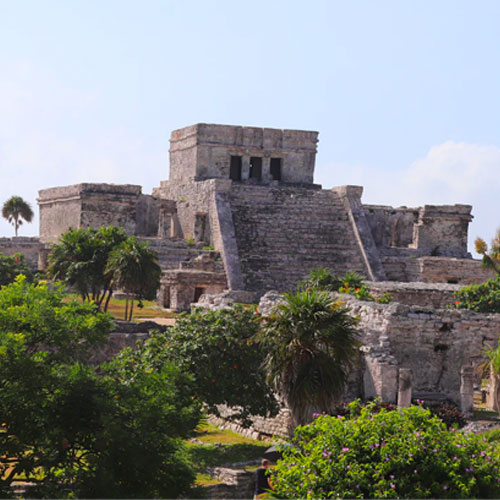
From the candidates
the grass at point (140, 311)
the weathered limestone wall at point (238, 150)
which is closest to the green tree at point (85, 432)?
the grass at point (140, 311)

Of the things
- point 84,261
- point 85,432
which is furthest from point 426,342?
point 84,261

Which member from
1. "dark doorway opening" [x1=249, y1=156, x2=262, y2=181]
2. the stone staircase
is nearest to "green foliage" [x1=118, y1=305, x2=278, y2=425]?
the stone staircase

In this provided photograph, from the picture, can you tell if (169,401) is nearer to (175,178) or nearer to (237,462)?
(237,462)

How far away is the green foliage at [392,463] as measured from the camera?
1241 cm

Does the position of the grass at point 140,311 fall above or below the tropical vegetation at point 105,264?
below

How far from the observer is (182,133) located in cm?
4303

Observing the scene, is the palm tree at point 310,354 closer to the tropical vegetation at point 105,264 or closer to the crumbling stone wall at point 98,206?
the tropical vegetation at point 105,264

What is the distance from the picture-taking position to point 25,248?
37.4 metres

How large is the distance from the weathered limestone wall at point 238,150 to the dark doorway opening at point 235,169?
466mm

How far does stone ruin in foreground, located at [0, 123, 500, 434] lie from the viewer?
33.5m

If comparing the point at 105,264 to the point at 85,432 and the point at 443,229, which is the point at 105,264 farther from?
the point at 443,229

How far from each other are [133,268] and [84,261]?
198 cm

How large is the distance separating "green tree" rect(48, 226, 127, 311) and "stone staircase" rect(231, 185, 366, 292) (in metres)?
5.78

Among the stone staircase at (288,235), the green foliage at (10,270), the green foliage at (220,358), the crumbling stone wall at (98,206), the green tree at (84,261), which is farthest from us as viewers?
the crumbling stone wall at (98,206)
